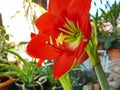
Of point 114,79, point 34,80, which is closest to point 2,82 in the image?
point 34,80

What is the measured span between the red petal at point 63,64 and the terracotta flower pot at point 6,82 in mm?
959

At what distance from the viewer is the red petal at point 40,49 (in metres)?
0.32

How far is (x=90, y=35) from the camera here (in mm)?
271

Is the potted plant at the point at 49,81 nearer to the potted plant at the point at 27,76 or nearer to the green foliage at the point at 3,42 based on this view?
the potted plant at the point at 27,76

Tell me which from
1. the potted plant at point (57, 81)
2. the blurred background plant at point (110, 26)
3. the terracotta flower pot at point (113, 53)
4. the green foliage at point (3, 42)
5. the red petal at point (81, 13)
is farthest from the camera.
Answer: the blurred background plant at point (110, 26)

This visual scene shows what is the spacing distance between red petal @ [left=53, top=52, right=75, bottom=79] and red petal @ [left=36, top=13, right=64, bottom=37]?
0.04 m

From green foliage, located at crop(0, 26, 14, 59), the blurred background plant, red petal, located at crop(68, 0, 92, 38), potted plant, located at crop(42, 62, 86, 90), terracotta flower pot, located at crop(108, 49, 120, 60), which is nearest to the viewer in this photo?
red petal, located at crop(68, 0, 92, 38)

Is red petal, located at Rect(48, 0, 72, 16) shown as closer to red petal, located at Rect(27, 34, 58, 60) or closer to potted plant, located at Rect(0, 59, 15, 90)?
red petal, located at Rect(27, 34, 58, 60)

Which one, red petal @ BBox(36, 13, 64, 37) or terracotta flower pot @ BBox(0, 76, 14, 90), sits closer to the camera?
red petal @ BBox(36, 13, 64, 37)

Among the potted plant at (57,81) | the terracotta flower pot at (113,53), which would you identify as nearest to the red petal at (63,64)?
the potted plant at (57,81)

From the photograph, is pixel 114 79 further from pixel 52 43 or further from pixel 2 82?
pixel 2 82

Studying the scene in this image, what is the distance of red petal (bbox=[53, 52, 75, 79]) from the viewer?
0.27 metres

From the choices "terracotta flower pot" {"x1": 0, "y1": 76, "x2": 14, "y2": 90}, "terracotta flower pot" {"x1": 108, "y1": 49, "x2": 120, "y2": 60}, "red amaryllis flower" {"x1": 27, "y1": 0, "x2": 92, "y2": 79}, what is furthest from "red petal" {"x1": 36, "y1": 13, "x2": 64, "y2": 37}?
"terracotta flower pot" {"x1": 108, "y1": 49, "x2": 120, "y2": 60}

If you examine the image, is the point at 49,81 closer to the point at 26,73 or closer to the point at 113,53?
the point at 26,73
